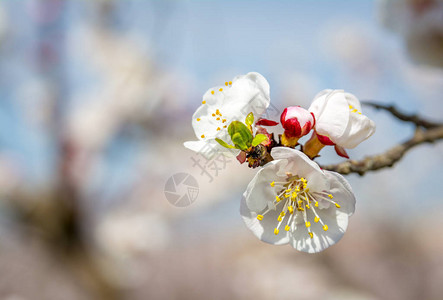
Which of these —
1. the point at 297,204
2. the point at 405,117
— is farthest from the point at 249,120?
the point at 405,117

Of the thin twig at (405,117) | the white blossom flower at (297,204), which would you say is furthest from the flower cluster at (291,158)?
the thin twig at (405,117)

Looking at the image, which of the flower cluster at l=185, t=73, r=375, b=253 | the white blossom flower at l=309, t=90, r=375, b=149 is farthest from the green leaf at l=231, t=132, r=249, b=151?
the white blossom flower at l=309, t=90, r=375, b=149

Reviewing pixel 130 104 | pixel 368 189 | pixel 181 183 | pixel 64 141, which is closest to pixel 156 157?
pixel 130 104

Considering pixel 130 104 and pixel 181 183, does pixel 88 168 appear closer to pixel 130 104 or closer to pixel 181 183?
pixel 130 104

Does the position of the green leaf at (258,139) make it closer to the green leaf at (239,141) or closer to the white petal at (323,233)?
the green leaf at (239,141)

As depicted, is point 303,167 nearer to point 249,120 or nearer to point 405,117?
point 249,120

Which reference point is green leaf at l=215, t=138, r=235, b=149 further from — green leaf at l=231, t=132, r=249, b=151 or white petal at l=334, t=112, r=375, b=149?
white petal at l=334, t=112, r=375, b=149
